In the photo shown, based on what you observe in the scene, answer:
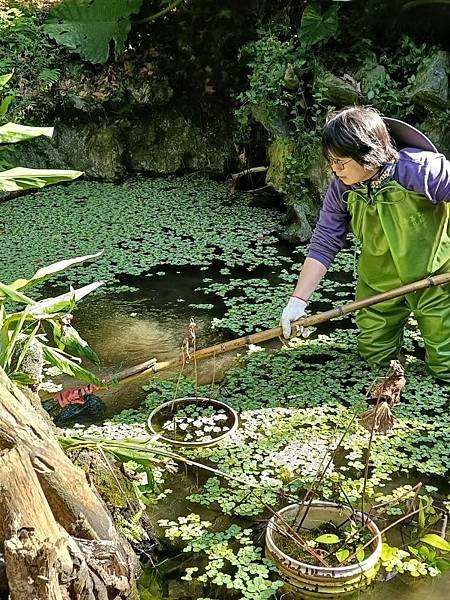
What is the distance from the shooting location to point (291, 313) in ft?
8.72

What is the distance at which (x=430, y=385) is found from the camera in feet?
9.31

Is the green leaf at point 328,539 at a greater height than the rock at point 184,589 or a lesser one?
greater

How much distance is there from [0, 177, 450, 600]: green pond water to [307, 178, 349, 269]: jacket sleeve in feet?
1.69

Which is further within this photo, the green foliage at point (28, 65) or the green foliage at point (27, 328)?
the green foliage at point (28, 65)

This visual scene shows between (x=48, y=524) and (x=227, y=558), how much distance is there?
0.67 metres

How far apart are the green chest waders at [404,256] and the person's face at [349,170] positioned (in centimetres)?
10

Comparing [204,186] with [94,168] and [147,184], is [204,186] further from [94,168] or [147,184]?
[94,168]

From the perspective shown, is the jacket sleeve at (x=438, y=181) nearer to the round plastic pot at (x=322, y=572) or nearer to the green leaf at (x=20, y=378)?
the round plastic pot at (x=322, y=572)

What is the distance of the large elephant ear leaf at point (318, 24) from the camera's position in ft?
15.1

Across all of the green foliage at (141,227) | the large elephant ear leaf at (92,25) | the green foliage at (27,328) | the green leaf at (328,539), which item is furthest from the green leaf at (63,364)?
the large elephant ear leaf at (92,25)

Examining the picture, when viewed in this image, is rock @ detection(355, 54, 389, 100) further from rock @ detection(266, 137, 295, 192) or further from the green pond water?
the green pond water

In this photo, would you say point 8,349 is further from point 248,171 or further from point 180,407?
point 248,171

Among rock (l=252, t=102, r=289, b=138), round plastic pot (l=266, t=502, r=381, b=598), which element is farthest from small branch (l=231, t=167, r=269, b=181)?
round plastic pot (l=266, t=502, r=381, b=598)

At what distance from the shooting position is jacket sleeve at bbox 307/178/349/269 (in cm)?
277
